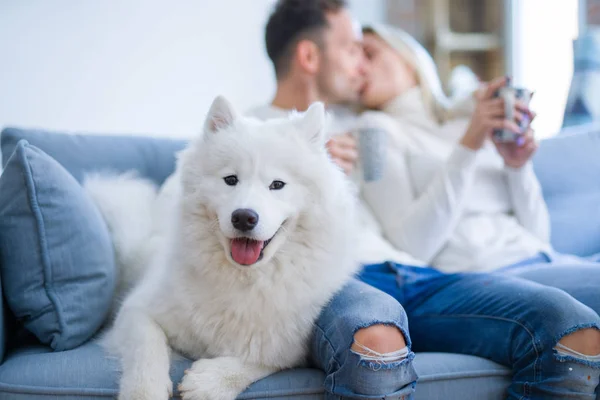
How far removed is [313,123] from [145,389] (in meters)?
0.76

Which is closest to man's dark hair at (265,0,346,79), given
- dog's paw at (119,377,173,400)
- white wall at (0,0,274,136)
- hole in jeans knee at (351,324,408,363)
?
hole in jeans knee at (351,324,408,363)

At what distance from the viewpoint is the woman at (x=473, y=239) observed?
4.86 feet

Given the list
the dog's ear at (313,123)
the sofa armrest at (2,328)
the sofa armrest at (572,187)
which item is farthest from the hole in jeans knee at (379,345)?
the sofa armrest at (572,187)

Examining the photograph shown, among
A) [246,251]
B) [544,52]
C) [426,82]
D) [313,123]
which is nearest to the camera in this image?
[246,251]

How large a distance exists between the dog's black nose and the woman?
630mm

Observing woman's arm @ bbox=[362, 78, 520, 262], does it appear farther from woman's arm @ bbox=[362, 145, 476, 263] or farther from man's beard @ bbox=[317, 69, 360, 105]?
man's beard @ bbox=[317, 69, 360, 105]

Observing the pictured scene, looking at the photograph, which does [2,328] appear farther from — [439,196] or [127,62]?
[127,62]

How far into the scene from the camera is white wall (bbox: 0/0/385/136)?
3557mm

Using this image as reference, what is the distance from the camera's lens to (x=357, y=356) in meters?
1.34

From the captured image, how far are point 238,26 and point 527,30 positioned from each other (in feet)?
8.24

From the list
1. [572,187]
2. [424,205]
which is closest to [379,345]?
[424,205]

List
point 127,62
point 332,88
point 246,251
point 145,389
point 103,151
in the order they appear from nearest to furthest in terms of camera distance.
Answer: point 145,389 < point 246,251 < point 103,151 < point 332,88 < point 127,62

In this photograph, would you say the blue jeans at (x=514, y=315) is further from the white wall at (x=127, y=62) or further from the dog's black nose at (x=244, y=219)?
the white wall at (x=127, y=62)

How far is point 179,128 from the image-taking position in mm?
4180
